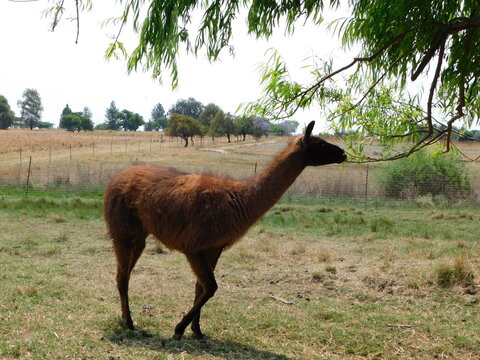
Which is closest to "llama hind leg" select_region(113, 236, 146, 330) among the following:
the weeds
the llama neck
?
the llama neck

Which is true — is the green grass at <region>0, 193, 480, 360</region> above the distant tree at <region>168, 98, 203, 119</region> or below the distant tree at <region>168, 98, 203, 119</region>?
below

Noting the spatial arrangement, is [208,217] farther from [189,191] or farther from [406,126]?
[406,126]

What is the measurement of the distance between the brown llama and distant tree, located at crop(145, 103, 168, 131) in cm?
11026

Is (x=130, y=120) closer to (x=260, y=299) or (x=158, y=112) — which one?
(x=158, y=112)

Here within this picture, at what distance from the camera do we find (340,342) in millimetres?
5445

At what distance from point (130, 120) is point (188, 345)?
106568 millimetres

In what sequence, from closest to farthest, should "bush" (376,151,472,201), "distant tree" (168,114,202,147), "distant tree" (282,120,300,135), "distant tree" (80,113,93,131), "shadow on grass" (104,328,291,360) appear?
"distant tree" (282,120,300,135) → "shadow on grass" (104,328,291,360) → "bush" (376,151,472,201) → "distant tree" (168,114,202,147) → "distant tree" (80,113,93,131)

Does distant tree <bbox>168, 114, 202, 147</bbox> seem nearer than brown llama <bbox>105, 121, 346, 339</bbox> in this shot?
No

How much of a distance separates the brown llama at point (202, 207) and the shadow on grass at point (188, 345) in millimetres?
172

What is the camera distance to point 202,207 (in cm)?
512

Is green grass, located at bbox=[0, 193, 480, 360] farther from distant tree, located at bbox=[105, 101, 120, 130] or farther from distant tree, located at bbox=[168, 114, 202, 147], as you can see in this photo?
distant tree, located at bbox=[105, 101, 120, 130]

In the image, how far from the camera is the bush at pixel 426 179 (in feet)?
69.3

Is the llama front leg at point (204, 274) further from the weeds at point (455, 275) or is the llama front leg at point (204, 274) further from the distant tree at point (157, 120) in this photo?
the distant tree at point (157, 120)

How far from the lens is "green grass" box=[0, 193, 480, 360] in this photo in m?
5.13
